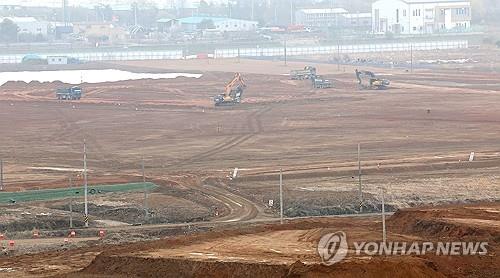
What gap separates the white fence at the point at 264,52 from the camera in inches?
6806

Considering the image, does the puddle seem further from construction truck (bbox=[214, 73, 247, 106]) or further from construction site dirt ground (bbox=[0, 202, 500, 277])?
construction site dirt ground (bbox=[0, 202, 500, 277])

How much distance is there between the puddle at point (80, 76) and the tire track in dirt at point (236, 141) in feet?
150

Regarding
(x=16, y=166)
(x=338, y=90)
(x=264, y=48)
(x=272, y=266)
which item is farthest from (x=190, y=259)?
(x=264, y=48)

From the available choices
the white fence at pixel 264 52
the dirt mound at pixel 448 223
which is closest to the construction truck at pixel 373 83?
the white fence at pixel 264 52

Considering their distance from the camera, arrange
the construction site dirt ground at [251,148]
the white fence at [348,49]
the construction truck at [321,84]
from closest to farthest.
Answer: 1. the construction site dirt ground at [251,148]
2. the construction truck at [321,84]
3. the white fence at [348,49]

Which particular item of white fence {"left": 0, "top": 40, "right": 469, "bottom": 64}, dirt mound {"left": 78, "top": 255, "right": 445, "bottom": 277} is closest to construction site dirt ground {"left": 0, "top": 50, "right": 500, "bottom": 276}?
dirt mound {"left": 78, "top": 255, "right": 445, "bottom": 277}

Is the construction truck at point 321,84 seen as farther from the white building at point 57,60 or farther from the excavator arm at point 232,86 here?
the white building at point 57,60

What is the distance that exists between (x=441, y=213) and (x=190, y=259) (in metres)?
10.9

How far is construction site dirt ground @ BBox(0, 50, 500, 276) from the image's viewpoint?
47.9 meters

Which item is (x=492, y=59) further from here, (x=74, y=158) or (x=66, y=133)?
(x=74, y=158)

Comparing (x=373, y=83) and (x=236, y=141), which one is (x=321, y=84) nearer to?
(x=373, y=83)

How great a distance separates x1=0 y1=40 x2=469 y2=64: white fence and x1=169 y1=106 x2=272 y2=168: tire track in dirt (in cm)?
8685

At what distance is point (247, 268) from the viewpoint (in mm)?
28969

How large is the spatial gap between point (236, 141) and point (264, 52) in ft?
357
